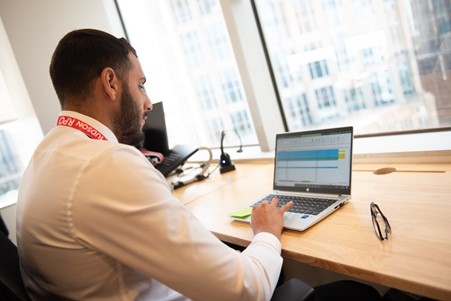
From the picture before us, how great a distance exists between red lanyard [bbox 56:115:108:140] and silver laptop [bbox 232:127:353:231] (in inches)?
25.0

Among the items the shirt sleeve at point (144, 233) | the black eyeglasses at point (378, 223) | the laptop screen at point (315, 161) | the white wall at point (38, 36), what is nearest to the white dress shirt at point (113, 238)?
the shirt sleeve at point (144, 233)

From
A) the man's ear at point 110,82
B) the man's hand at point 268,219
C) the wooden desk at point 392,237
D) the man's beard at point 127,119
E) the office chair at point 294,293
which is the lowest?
the office chair at point 294,293

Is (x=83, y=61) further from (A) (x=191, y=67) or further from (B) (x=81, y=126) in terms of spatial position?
(A) (x=191, y=67)

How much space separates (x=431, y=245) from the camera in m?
0.88

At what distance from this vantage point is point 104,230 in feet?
2.59

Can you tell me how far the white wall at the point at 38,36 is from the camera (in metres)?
2.98

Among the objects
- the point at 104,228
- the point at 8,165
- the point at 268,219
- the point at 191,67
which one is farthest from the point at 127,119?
the point at 8,165

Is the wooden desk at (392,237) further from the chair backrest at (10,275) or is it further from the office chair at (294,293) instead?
the chair backrest at (10,275)

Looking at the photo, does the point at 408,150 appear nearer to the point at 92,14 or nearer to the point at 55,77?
the point at 55,77

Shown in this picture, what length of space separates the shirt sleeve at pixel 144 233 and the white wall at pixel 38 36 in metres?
2.62

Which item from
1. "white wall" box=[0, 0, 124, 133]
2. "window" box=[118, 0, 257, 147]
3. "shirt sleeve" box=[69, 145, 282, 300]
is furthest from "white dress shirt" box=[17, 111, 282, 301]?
"white wall" box=[0, 0, 124, 133]

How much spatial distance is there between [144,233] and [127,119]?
0.45m

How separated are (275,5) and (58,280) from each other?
2.05 metres

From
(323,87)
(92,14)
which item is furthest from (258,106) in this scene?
(92,14)
